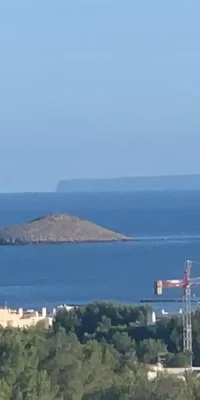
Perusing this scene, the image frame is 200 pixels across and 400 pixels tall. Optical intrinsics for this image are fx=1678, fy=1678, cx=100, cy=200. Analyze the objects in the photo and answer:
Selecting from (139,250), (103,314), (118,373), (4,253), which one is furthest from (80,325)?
(4,253)

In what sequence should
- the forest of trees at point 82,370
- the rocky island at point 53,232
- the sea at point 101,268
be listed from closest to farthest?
the forest of trees at point 82,370 → the sea at point 101,268 → the rocky island at point 53,232

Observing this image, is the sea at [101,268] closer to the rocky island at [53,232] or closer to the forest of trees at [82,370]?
the rocky island at [53,232]

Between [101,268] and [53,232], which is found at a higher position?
[53,232]

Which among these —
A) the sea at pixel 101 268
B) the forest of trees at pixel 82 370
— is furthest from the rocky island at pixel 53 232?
the forest of trees at pixel 82 370

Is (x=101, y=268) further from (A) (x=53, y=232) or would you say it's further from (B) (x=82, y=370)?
(B) (x=82, y=370)

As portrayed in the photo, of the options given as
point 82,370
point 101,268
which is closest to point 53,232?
point 101,268

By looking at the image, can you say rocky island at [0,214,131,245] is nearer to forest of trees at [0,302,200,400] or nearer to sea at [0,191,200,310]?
sea at [0,191,200,310]

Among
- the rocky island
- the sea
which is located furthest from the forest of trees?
the rocky island

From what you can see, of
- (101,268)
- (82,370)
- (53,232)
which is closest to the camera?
(82,370)
